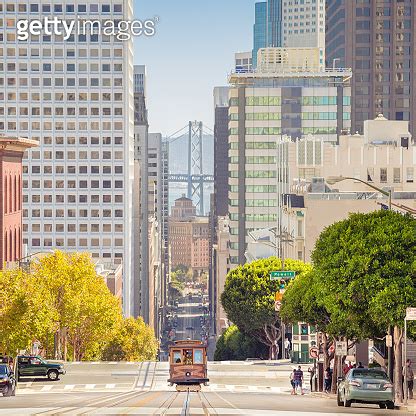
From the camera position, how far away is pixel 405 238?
199 feet

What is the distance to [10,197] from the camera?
427 ft

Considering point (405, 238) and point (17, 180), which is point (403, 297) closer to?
point (405, 238)

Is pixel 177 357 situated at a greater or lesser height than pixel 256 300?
lesser

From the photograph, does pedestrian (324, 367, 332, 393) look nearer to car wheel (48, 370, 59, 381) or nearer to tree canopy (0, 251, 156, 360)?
car wheel (48, 370, 59, 381)

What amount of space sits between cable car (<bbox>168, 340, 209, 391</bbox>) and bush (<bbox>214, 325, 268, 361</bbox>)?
5063 cm

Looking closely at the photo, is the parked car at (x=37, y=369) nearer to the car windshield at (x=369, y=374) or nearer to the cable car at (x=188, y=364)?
the cable car at (x=188, y=364)

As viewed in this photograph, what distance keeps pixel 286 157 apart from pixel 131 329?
43.7 m

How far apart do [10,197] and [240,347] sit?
28.4 metres

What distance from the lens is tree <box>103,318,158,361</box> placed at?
14250cm

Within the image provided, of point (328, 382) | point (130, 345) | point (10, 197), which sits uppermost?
point (10, 197)

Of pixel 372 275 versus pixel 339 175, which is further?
pixel 339 175

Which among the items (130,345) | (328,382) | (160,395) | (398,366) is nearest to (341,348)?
(328,382)

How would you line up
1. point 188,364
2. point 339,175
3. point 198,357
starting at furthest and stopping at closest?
point 339,175, point 198,357, point 188,364

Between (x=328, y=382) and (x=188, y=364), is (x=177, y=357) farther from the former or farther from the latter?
(x=328, y=382)
